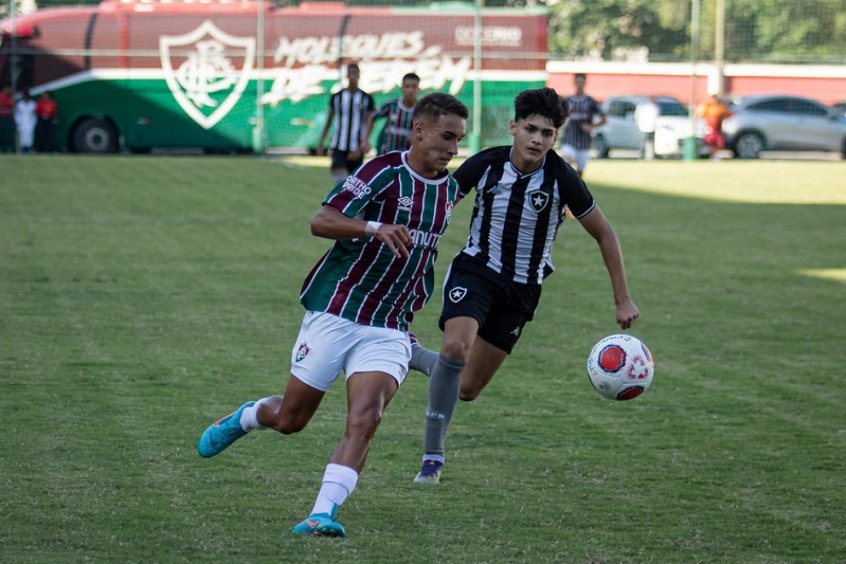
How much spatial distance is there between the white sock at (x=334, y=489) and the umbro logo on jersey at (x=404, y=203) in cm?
103

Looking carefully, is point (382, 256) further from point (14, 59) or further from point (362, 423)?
point (14, 59)

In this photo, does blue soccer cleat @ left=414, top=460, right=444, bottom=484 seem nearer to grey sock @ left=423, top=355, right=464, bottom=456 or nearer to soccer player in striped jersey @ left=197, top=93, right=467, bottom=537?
grey sock @ left=423, top=355, right=464, bottom=456

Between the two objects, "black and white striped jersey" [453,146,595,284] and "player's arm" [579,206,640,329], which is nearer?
"player's arm" [579,206,640,329]

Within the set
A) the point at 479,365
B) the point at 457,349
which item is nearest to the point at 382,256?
the point at 457,349

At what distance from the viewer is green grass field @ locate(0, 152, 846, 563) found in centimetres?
505

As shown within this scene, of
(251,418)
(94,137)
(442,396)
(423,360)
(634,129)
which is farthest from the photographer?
(634,129)

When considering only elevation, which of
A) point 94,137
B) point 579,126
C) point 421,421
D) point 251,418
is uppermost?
point 579,126

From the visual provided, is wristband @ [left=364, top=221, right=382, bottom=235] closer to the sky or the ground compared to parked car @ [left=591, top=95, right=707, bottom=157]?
closer to the sky

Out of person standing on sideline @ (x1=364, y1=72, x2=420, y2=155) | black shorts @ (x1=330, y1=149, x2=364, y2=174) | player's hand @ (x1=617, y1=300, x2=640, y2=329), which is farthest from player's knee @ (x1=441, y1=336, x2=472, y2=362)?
black shorts @ (x1=330, y1=149, x2=364, y2=174)

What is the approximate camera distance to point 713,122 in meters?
35.2

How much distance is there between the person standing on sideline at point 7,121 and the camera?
31.8 metres

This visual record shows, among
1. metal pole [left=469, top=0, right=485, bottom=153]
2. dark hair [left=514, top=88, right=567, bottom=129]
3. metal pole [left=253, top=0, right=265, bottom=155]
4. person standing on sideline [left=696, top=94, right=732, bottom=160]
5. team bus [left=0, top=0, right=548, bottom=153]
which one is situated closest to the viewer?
dark hair [left=514, top=88, right=567, bottom=129]

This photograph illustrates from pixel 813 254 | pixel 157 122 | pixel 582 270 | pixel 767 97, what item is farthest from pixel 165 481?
pixel 767 97

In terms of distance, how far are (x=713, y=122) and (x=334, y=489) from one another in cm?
3177
